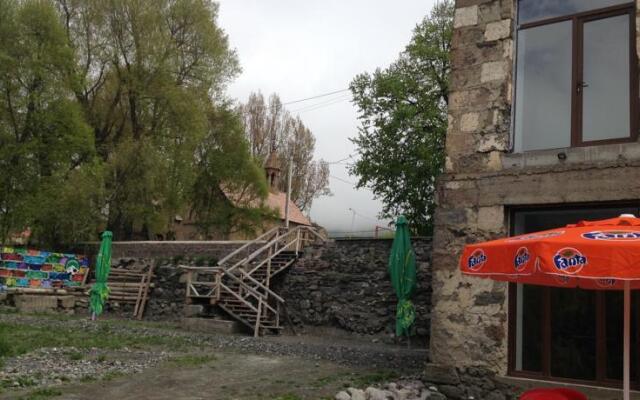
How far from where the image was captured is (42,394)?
6.41m

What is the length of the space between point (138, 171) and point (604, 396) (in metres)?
21.9

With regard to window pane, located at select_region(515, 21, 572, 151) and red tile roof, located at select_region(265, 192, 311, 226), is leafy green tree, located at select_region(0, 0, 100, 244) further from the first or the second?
window pane, located at select_region(515, 21, 572, 151)

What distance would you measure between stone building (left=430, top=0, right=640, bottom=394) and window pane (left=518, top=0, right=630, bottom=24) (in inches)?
0.6

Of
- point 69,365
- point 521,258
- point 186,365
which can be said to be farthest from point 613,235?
point 69,365

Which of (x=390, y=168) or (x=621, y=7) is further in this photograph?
(x=390, y=168)

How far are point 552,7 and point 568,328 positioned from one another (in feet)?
13.1

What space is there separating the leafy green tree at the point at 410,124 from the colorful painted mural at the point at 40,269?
41.8 feet

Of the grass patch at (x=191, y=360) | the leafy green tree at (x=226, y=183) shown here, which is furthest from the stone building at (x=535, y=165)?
the leafy green tree at (x=226, y=183)

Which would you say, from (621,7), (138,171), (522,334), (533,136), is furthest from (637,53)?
(138,171)

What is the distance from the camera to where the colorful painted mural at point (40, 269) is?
774 inches

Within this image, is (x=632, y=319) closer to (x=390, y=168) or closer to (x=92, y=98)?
(x=390, y=168)

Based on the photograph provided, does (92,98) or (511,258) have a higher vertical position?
(92,98)

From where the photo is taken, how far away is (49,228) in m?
22.9

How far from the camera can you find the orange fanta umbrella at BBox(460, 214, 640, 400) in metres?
3.73
